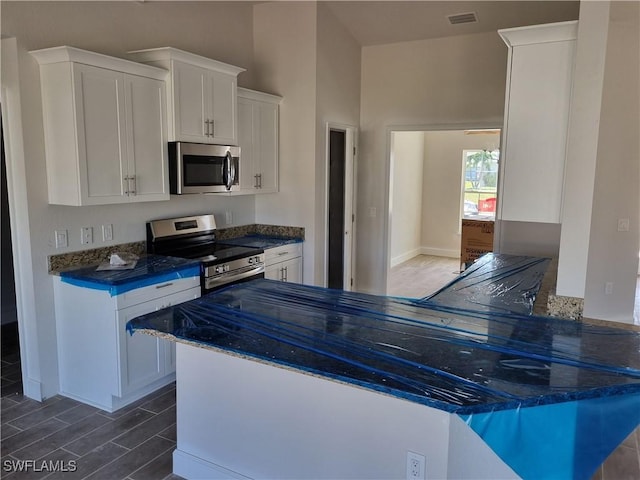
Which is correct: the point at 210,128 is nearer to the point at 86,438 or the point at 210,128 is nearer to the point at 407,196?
the point at 86,438

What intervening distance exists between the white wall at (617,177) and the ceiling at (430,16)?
79cm

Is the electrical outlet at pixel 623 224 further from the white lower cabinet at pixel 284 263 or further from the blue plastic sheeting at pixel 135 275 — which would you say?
the blue plastic sheeting at pixel 135 275

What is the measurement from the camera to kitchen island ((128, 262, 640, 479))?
162cm

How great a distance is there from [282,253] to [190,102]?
1698mm

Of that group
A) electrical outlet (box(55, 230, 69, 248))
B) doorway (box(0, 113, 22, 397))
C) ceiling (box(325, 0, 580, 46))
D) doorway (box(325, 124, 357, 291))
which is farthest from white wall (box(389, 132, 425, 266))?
electrical outlet (box(55, 230, 69, 248))

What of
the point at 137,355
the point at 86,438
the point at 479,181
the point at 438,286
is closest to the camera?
the point at 86,438

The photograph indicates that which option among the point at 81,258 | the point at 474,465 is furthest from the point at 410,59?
the point at 474,465

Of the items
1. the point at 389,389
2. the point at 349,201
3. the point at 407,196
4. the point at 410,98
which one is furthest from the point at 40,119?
the point at 407,196

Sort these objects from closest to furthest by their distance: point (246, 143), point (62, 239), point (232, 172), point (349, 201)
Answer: point (62, 239)
point (232, 172)
point (246, 143)
point (349, 201)

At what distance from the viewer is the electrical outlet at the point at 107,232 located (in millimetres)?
3717

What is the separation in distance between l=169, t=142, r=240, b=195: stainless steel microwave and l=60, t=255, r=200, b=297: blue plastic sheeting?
0.60 m

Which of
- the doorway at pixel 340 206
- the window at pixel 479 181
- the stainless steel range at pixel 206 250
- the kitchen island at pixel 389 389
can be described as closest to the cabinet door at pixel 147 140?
the stainless steel range at pixel 206 250

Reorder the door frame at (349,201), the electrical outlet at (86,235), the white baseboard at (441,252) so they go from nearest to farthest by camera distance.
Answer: the electrical outlet at (86,235) → the door frame at (349,201) → the white baseboard at (441,252)

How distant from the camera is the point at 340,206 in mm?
5633
